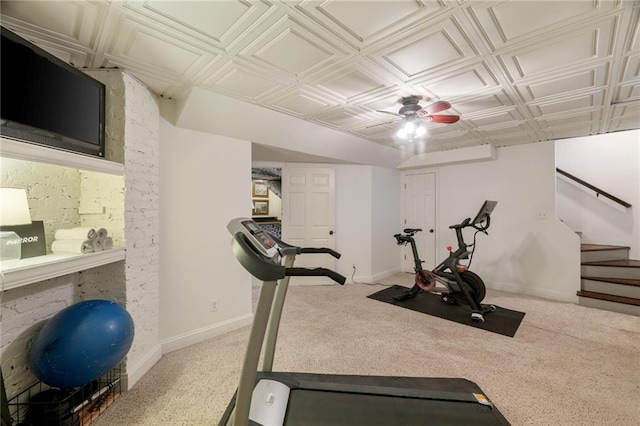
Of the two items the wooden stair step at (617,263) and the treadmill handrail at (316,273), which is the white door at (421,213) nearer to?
the wooden stair step at (617,263)

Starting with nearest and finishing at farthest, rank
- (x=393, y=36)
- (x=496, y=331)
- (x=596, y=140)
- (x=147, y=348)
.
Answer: (x=393, y=36)
(x=147, y=348)
(x=496, y=331)
(x=596, y=140)

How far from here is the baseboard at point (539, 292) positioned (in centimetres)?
385

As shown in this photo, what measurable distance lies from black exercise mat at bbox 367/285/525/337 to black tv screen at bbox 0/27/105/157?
3.84m

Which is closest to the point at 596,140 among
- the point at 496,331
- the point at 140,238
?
the point at 496,331

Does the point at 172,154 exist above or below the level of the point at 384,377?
above

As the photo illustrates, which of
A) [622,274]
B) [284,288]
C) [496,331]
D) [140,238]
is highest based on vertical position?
[140,238]

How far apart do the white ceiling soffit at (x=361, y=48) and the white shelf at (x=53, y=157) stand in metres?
0.78

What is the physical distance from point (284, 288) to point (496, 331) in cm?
259

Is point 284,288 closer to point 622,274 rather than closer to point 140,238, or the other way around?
point 140,238

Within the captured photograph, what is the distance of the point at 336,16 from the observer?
60.4 inches

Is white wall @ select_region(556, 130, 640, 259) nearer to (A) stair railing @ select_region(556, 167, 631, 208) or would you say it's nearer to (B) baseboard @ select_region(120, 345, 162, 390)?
(A) stair railing @ select_region(556, 167, 631, 208)

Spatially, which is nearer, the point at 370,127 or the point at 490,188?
the point at 370,127

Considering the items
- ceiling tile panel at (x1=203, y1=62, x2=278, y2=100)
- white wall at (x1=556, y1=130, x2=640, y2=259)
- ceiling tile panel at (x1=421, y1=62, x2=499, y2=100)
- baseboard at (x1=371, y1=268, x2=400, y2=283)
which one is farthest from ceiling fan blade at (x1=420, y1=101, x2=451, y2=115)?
white wall at (x1=556, y1=130, x2=640, y2=259)

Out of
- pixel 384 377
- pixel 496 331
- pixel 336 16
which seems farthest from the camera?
pixel 496 331
